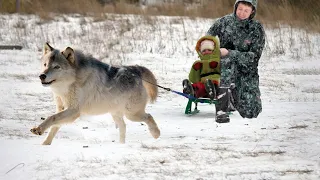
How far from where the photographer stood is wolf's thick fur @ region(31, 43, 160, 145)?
6.00 meters

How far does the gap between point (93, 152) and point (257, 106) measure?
238 centimetres

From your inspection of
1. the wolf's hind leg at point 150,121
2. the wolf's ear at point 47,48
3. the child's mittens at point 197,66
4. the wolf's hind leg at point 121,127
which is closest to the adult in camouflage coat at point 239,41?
the child's mittens at point 197,66

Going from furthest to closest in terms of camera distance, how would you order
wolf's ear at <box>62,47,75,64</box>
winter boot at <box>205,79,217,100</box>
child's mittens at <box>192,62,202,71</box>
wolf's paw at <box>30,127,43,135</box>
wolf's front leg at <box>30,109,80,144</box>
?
child's mittens at <box>192,62,202,71</box>
winter boot at <box>205,79,217,100</box>
wolf's ear at <box>62,47,75,64</box>
wolf's front leg at <box>30,109,80,144</box>
wolf's paw at <box>30,127,43,135</box>

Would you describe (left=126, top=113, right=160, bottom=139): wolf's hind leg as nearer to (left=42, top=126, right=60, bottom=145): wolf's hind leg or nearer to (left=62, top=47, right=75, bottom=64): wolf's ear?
(left=42, top=126, right=60, bottom=145): wolf's hind leg

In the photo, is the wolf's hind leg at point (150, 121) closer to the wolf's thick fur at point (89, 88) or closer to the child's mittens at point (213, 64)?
the wolf's thick fur at point (89, 88)

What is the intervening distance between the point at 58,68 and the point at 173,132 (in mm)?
1663

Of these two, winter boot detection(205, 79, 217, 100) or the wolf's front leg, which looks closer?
the wolf's front leg

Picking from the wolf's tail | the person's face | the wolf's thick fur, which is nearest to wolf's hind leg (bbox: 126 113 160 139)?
the wolf's thick fur

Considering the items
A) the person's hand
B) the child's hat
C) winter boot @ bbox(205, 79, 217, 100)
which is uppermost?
the child's hat

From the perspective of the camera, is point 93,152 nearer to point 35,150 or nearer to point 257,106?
point 35,150

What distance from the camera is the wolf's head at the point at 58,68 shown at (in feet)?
19.5

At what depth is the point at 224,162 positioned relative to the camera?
5.05 m

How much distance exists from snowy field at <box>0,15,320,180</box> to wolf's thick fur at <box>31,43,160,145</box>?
0.25 metres

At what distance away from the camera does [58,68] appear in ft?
19.6
